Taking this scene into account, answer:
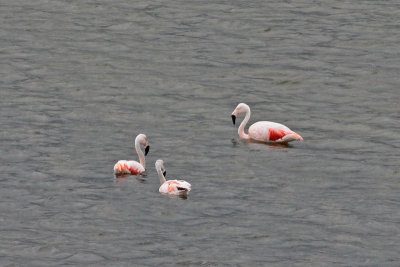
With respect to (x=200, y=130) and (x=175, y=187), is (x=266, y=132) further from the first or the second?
(x=175, y=187)

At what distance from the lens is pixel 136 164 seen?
2534cm

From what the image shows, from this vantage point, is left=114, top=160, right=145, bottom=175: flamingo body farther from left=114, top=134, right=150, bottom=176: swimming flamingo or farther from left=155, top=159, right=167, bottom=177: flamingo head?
left=155, top=159, right=167, bottom=177: flamingo head

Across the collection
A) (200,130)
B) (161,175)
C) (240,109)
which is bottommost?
(200,130)

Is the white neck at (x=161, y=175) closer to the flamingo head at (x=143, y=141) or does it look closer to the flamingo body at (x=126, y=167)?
the flamingo body at (x=126, y=167)

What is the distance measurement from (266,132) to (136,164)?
4.46 meters

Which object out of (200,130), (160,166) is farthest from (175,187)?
(200,130)

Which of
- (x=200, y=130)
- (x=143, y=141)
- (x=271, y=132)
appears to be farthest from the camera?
(x=200, y=130)

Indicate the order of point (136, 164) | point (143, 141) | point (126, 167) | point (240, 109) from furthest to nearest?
point (240, 109)
point (143, 141)
point (136, 164)
point (126, 167)

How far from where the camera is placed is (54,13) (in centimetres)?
4172

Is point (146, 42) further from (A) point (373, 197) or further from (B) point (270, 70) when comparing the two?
(A) point (373, 197)

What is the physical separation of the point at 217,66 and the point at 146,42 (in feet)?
11.8

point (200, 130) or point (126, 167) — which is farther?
point (200, 130)

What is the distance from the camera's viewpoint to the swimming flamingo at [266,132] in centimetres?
2803

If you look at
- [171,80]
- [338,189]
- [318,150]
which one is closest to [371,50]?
[171,80]
